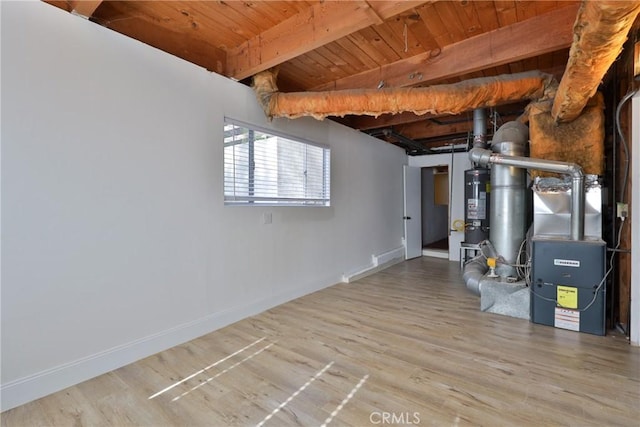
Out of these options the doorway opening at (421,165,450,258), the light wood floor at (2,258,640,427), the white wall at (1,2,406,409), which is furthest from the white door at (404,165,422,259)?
the white wall at (1,2,406,409)

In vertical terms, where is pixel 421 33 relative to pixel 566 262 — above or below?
above

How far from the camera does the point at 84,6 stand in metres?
1.90

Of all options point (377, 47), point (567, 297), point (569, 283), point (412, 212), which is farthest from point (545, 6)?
point (412, 212)

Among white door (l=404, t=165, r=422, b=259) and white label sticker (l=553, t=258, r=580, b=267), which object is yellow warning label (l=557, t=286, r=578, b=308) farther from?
white door (l=404, t=165, r=422, b=259)

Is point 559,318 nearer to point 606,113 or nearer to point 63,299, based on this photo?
point 606,113

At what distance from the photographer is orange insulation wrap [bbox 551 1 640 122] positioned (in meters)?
1.22

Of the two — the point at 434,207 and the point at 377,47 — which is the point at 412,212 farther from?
the point at 377,47

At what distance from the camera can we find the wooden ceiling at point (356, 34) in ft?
6.88

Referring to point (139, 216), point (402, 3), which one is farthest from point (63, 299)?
point (402, 3)

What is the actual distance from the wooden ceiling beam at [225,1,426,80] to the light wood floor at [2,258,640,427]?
226cm

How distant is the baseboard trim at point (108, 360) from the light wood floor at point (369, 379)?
0.06 meters

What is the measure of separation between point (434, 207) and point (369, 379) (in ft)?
22.9

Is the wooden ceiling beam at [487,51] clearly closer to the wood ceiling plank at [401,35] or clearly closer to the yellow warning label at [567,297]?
the wood ceiling plank at [401,35]

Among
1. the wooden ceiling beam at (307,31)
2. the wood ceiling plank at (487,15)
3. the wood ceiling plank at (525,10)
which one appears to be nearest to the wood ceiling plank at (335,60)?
the wooden ceiling beam at (307,31)
